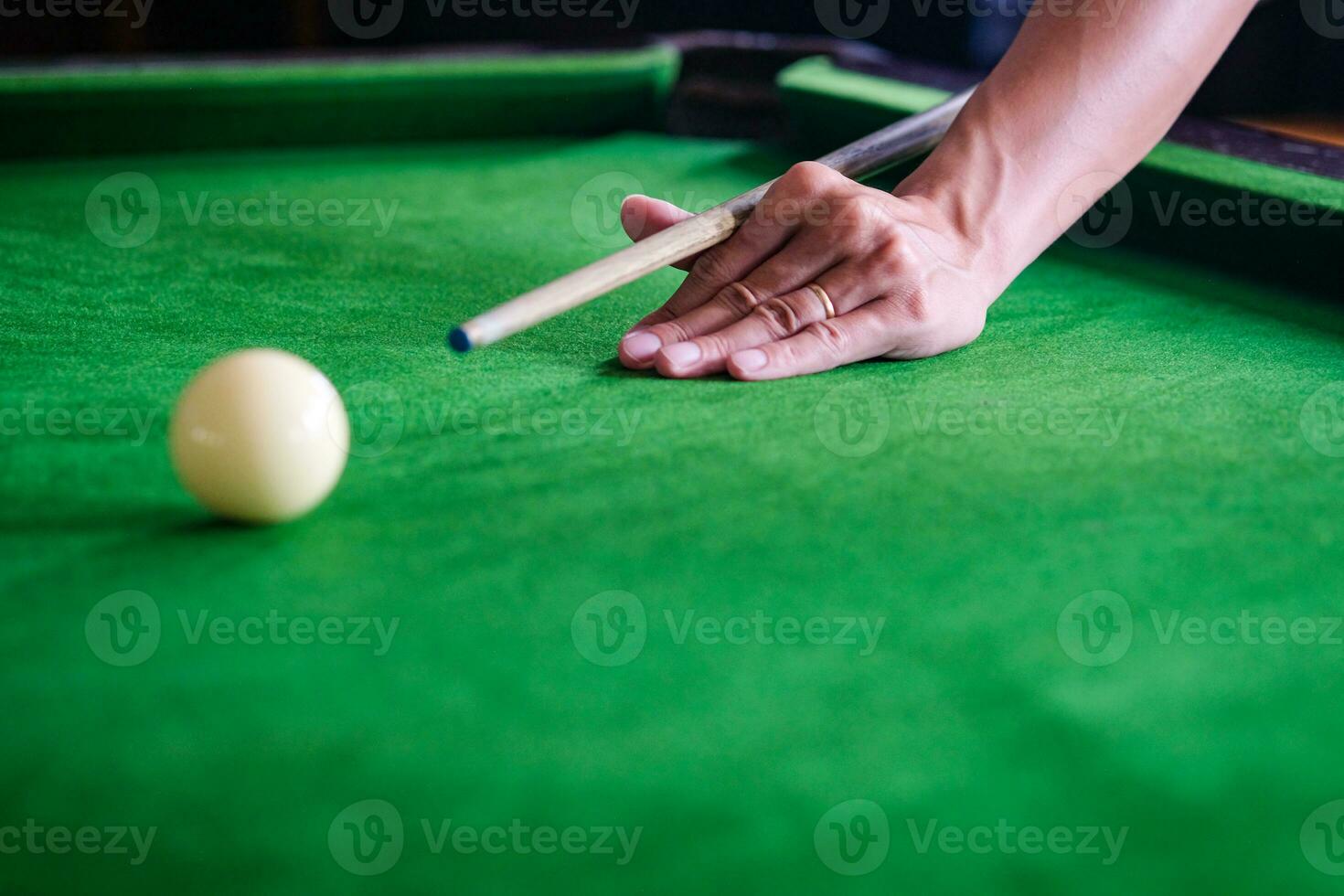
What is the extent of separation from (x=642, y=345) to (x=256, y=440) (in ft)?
2.27

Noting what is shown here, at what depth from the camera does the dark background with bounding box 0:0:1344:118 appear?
380 centimetres

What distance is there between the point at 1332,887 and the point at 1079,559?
0.46 m

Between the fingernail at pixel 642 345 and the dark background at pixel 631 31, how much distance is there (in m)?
2.24

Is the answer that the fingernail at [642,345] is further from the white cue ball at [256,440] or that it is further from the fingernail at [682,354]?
the white cue ball at [256,440]

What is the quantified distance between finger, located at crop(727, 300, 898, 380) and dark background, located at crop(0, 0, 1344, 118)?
2258mm

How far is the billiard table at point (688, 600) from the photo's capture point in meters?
0.89

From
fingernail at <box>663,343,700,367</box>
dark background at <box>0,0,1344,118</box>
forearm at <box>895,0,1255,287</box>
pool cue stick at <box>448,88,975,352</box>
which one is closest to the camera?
pool cue stick at <box>448,88,975,352</box>

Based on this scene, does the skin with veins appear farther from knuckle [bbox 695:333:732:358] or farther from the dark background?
the dark background

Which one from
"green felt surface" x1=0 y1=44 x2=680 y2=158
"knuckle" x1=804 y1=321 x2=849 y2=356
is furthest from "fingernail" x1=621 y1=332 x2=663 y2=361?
"green felt surface" x1=0 y1=44 x2=680 y2=158

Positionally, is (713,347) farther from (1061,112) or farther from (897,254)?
(1061,112)

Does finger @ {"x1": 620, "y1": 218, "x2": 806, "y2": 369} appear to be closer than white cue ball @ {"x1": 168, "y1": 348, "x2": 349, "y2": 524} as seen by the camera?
No

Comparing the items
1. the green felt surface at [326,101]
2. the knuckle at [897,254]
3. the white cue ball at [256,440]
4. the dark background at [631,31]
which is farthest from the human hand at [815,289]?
the dark background at [631,31]

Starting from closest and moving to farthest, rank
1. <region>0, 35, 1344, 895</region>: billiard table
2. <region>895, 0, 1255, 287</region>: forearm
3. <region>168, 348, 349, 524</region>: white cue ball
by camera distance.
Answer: <region>0, 35, 1344, 895</region>: billiard table < <region>168, 348, 349, 524</region>: white cue ball < <region>895, 0, 1255, 287</region>: forearm

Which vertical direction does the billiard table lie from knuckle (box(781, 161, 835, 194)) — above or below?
below
